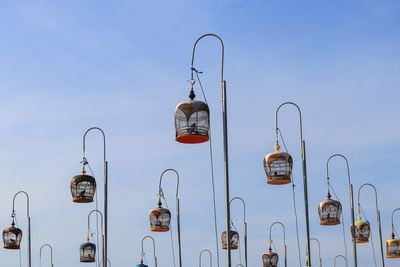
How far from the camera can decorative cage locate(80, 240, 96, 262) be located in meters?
31.6

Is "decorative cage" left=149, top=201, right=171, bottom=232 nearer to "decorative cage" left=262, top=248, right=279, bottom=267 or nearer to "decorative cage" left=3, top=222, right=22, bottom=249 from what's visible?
"decorative cage" left=3, top=222, right=22, bottom=249

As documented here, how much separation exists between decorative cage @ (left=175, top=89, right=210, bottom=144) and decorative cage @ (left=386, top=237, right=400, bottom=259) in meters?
17.6

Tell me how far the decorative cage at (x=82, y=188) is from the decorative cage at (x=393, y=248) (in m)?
13.6

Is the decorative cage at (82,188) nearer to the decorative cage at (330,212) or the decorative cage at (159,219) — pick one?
the decorative cage at (159,219)

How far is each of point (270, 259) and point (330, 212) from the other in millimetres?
10328

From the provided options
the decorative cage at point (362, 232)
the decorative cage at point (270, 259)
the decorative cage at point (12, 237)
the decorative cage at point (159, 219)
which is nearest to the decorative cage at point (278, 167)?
the decorative cage at point (159, 219)

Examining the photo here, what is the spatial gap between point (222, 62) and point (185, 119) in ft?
4.40

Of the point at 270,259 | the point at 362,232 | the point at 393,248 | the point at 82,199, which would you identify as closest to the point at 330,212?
the point at 362,232

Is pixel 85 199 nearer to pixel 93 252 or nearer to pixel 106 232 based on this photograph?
pixel 106 232

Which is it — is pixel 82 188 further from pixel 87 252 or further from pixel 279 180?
pixel 87 252

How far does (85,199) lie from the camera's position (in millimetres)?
23609

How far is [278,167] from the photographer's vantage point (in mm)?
20500

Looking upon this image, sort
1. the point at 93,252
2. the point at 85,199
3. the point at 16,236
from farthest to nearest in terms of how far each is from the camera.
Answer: the point at 93,252, the point at 16,236, the point at 85,199

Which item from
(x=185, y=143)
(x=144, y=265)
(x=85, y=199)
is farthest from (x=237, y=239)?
(x=185, y=143)
